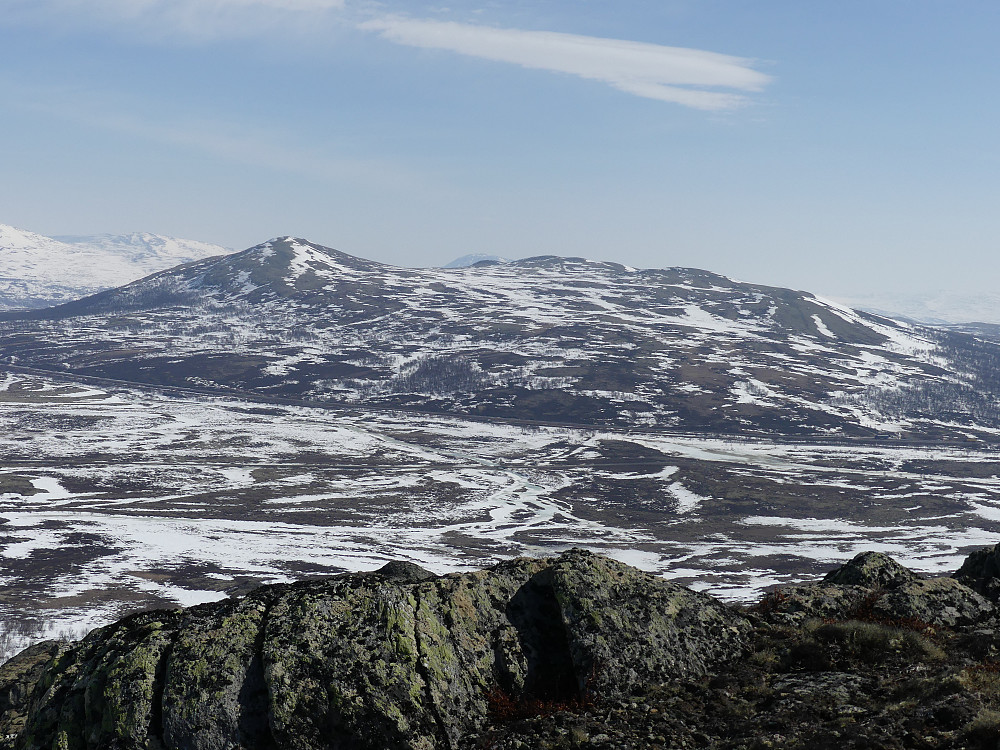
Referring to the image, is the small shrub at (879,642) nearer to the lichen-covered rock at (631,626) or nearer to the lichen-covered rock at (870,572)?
the lichen-covered rock at (631,626)

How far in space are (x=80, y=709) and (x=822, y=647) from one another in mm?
15977

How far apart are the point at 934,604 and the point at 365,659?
51.0 ft

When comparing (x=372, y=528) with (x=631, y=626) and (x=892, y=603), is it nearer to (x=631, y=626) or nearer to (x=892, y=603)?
→ (x=892, y=603)

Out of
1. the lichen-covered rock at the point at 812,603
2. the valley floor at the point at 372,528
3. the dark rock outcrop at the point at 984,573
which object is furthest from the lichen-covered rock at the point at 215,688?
the valley floor at the point at 372,528

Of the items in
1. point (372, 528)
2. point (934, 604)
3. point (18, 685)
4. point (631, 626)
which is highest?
point (631, 626)

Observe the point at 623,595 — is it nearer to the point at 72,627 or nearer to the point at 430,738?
the point at 430,738

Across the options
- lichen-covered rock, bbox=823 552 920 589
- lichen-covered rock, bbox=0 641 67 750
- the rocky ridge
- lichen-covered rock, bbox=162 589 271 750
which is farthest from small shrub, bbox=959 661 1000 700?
lichen-covered rock, bbox=0 641 67 750

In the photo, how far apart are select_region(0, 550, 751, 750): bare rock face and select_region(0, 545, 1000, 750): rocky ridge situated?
0.03 metres

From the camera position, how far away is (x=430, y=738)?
13953 mm

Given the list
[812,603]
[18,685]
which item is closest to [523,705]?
[812,603]

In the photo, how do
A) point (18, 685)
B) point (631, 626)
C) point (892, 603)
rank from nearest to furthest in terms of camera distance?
1. point (631, 626)
2. point (892, 603)
3. point (18, 685)

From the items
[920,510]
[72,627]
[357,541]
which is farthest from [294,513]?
[920,510]

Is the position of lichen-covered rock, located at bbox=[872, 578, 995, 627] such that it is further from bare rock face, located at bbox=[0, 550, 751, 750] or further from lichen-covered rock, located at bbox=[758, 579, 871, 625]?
bare rock face, located at bbox=[0, 550, 751, 750]

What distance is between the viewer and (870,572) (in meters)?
23.5
